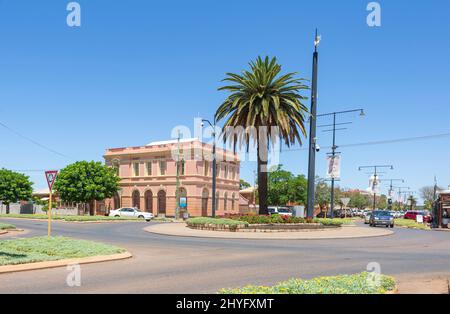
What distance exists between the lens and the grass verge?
752cm

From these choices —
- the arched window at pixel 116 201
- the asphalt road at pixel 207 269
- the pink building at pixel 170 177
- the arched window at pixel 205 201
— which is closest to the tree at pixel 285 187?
the pink building at pixel 170 177

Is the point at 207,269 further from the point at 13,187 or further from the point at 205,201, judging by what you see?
the point at 13,187

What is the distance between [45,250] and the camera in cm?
1523

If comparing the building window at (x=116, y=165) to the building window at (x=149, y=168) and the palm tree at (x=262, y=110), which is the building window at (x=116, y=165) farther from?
the palm tree at (x=262, y=110)

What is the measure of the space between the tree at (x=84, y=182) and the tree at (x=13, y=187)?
434 inches

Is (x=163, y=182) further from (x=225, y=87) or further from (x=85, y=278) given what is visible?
(x=85, y=278)

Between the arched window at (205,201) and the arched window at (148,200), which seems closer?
the arched window at (205,201)

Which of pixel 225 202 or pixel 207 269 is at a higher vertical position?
pixel 207 269

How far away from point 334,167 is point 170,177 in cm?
3018

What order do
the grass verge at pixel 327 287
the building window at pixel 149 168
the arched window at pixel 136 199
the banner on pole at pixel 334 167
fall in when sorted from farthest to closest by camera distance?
the arched window at pixel 136 199 → the building window at pixel 149 168 → the banner on pole at pixel 334 167 → the grass verge at pixel 327 287

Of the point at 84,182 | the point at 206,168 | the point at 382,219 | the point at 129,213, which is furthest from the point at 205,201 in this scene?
the point at 382,219

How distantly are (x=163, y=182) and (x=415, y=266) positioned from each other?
5326cm

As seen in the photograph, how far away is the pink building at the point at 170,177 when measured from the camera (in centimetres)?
6328
